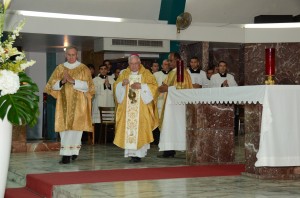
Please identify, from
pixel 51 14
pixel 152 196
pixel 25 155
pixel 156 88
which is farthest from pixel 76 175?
pixel 51 14

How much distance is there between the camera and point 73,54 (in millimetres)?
8336

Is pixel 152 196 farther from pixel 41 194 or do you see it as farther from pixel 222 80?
pixel 222 80

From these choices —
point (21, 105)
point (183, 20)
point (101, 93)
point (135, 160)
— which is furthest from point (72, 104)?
point (183, 20)

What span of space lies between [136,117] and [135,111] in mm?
89

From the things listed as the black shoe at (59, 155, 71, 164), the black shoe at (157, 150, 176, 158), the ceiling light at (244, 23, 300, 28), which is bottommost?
the black shoe at (59, 155, 71, 164)

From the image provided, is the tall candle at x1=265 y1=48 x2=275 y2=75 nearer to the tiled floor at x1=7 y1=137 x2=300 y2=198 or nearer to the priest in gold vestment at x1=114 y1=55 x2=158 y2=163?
the tiled floor at x1=7 y1=137 x2=300 y2=198

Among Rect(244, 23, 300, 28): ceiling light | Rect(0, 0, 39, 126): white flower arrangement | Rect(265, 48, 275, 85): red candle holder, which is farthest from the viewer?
Rect(244, 23, 300, 28): ceiling light

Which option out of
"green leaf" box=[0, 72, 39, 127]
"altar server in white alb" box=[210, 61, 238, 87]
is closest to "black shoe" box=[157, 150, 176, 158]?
"altar server in white alb" box=[210, 61, 238, 87]

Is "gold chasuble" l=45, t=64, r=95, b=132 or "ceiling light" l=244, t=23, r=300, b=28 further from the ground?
"ceiling light" l=244, t=23, r=300, b=28

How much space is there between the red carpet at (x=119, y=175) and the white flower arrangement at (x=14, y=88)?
1.49 meters

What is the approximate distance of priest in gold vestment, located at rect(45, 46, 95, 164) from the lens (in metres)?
8.13

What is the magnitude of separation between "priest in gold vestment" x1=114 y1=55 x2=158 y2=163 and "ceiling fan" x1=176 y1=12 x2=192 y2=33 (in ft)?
16.3

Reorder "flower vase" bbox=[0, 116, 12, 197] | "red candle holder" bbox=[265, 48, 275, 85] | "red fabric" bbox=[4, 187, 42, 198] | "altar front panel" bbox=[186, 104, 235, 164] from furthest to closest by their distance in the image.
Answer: "altar front panel" bbox=[186, 104, 235, 164] < "red fabric" bbox=[4, 187, 42, 198] < "red candle holder" bbox=[265, 48, 275, 85] < "flower vase" bbox=[0, 116, 12, 197]

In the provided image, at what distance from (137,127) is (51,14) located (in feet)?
15.9
